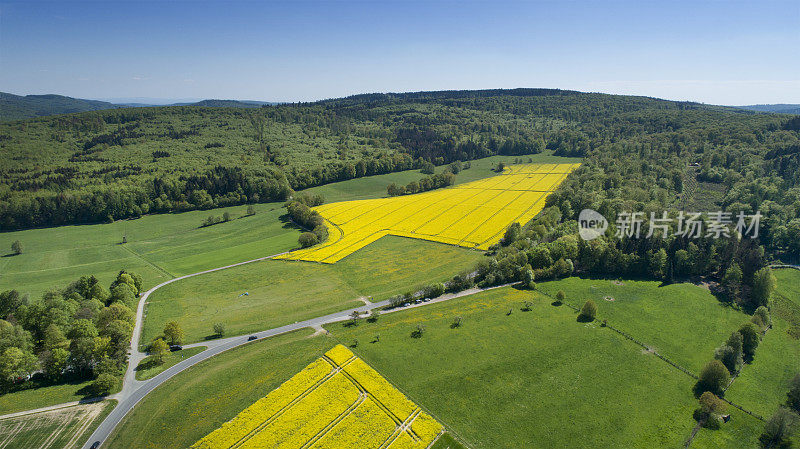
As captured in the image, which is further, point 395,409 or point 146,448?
point 395,409

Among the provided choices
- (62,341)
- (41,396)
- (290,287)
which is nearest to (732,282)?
(290,287)

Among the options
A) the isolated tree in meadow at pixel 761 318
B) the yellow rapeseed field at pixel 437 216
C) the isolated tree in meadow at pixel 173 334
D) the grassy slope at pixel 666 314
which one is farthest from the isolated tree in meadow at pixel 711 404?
the isolated tree in meadow at pixel 173 334

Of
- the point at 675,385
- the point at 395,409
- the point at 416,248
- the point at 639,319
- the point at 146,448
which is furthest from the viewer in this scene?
the point at 416,248

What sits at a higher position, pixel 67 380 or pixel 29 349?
pixel 29 349

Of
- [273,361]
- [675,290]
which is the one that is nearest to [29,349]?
[273,361]

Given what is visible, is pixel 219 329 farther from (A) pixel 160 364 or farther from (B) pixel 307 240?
(B) pixel 307 240

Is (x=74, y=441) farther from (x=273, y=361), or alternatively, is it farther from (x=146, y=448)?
(x=273, y=361)
